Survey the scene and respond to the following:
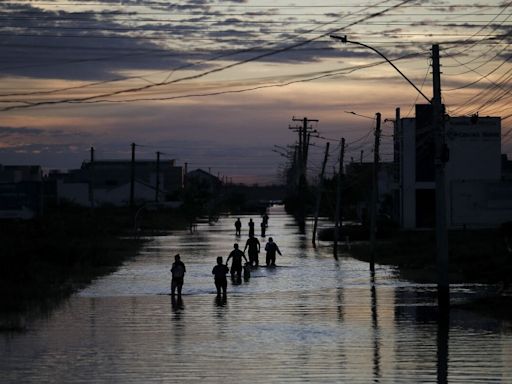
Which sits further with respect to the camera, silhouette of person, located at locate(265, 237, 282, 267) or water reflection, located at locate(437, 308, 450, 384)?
silhouette of person, located at locate(265, 237, 282, 267)

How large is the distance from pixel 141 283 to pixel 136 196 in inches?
5283

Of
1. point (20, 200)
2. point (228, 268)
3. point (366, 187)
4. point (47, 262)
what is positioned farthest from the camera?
point (366, 187)

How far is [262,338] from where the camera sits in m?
24.3

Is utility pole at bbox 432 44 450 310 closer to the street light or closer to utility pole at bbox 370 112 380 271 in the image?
the street light

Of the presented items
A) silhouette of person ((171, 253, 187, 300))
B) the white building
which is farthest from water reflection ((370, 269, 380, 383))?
the white building

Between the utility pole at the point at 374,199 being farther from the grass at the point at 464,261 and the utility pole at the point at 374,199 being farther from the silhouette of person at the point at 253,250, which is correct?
the silhouette of person at the point at 253,250

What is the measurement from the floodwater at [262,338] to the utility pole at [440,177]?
0.82 m

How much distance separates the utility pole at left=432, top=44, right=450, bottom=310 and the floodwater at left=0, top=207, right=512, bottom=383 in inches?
32.2

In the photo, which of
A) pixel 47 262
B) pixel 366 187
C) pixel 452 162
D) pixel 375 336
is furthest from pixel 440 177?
pixel 366 187

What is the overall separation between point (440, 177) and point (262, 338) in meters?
7.84

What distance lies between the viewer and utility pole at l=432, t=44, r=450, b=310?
2930 cm

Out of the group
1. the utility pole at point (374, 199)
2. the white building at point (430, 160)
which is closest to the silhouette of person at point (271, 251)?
the utility pole at point (374, 199)

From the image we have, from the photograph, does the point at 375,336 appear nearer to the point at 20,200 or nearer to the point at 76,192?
the point at 20,200

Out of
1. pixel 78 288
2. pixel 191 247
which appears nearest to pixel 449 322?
pixel 78 288
